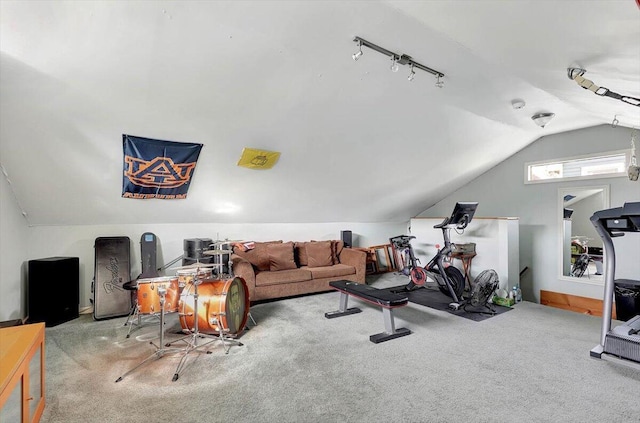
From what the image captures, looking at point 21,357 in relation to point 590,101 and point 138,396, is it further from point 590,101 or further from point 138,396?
point 590,101

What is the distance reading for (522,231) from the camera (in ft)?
19.9

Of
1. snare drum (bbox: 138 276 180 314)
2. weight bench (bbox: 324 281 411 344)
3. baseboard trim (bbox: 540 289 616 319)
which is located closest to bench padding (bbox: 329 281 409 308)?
weight bench (bbox: 324 281 411 344)

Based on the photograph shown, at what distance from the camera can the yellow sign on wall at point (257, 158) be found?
12.9 ft

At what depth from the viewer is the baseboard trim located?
5.00m

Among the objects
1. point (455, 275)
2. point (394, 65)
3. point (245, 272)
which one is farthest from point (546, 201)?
point (245, 272)

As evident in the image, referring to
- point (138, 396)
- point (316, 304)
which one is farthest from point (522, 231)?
point (138, 396)

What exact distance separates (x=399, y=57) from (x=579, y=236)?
5.19m

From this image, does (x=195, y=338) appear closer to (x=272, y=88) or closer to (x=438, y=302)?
(x=272, y=88)

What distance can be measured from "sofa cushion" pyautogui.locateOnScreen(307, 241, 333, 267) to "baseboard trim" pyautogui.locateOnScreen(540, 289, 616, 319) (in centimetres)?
414

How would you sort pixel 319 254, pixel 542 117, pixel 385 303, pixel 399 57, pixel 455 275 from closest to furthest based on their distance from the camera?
1. pixel 399 57
2. pixel 385 303
3. pixel 542 117
4. pixel 455 275
5. pixel 319 254

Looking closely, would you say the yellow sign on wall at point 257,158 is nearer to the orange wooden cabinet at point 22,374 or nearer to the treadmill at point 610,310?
the orange wooden cabinet at point 22,374

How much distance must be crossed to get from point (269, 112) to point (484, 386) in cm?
334

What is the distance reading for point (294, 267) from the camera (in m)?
5.43

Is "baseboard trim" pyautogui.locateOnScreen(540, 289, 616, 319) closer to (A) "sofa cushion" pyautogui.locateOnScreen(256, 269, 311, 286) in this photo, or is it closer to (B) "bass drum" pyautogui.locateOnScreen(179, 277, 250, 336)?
(A) "sofa cushion" pyautogui.locateOnScreen(256, 269, 311, 286)
